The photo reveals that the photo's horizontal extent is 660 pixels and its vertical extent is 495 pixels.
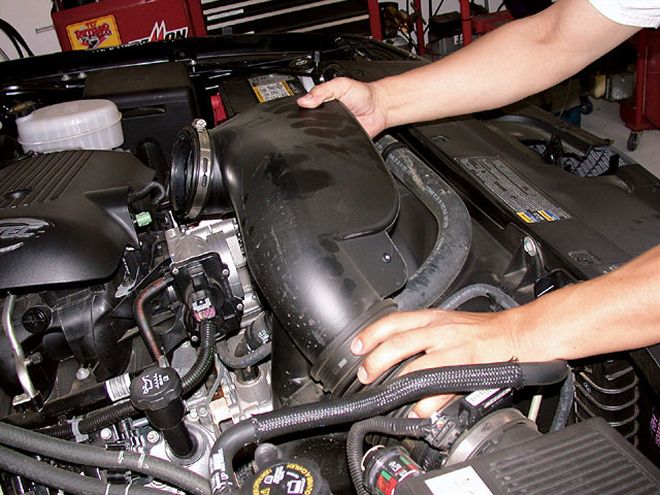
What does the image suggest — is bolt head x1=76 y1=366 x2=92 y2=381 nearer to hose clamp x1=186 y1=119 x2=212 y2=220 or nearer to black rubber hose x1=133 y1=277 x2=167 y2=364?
black rubber hose x1=133 y1=277 x2=167 y2=364

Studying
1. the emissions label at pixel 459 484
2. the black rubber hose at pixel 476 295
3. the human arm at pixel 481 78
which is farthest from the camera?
the human arm at pixel 481 78

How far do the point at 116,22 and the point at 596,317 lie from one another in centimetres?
253

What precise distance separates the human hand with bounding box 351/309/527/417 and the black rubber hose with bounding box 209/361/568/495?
43mm

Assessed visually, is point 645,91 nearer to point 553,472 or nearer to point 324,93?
point 324,93

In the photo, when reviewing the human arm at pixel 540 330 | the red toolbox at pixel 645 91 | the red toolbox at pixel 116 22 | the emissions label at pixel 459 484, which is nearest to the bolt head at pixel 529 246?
the human arm at pixel 540 330

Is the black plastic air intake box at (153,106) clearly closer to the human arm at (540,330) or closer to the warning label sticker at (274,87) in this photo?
the warning label sticker at (274,87)

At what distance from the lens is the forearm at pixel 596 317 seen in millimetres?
757

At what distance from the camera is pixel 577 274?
2.94 ft

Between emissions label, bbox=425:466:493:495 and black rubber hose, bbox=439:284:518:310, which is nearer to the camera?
emissions label, bbox=425:466:493:495

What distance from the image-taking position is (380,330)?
2.58 ft

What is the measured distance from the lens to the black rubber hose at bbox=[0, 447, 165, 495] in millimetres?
806

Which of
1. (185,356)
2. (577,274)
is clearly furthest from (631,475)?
(185,356)

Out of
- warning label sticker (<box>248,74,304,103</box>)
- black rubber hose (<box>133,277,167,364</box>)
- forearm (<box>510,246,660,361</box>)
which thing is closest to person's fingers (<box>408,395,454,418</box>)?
forearm (<box>510,246,660,361</box>)

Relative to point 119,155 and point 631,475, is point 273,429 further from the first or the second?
point 119,155
